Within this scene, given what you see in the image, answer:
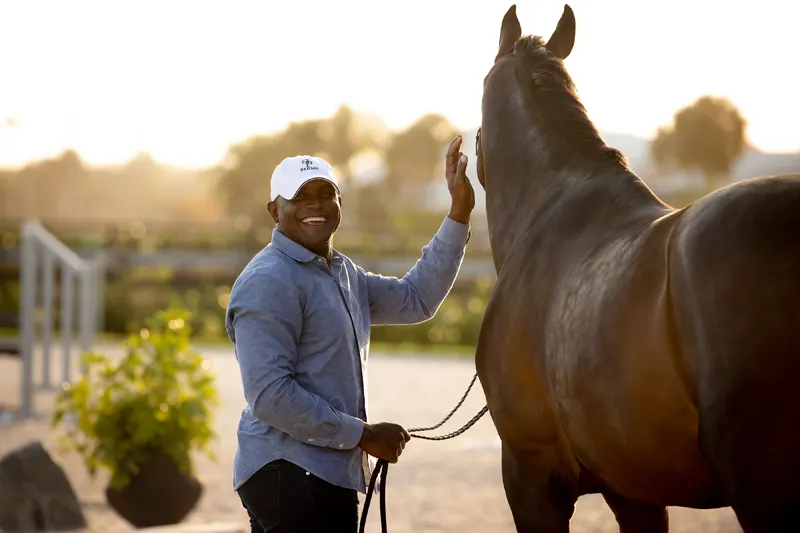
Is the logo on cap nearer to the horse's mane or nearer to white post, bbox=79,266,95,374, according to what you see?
the horse's mane

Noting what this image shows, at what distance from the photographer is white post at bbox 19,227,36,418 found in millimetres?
9297

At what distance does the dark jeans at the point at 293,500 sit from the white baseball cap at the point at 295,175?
0.75m

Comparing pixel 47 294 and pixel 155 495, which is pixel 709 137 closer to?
pixel 47 294

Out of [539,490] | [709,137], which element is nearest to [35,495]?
[539,490]

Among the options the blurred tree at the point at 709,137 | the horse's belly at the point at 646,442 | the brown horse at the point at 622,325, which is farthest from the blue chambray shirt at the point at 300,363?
the blurred tree at the point at 709,137

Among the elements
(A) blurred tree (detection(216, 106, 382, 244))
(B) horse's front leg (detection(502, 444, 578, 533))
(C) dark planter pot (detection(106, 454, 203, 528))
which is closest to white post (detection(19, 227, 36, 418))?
(C) dark planter pot (detection(106, 454, 203, 528))

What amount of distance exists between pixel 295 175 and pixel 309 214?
0.39 ft

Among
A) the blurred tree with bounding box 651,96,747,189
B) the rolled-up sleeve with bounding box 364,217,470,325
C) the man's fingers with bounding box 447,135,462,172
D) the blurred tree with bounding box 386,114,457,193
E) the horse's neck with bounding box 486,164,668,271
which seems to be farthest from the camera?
the blurred tree with bounding box 386,114,457,193

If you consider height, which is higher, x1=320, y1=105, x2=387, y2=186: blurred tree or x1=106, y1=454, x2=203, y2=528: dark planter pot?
x1=320, y1=105, x2=387, y2=186: blurred tree

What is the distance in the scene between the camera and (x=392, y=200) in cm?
9175

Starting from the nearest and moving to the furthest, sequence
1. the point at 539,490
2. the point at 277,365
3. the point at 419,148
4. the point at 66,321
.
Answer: the point at 277,365
the point at 539,490
the point at 66,321
the point at 419,148

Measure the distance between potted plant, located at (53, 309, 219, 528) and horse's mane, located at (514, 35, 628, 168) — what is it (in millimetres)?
2968

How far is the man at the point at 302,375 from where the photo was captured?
2.78 m

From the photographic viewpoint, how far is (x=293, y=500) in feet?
9.21
